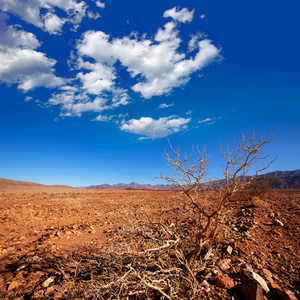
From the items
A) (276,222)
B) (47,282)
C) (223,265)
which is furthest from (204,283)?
(276,222)

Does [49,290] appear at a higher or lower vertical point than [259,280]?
lower

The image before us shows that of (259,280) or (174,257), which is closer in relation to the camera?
(259,280)

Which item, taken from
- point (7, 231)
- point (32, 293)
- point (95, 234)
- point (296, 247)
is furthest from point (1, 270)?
point (296, 247)

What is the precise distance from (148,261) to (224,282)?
5.18 ft

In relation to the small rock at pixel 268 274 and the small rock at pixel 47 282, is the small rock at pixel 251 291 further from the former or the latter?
the small rock at pixel 47 282

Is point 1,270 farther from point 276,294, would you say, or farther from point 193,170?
point 276,294

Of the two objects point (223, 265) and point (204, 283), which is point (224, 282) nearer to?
point (204, 283)

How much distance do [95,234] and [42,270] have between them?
2.49m

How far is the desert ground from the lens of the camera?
2863 millimetres

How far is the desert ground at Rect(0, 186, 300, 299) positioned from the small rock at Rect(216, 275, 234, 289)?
0.05 feet

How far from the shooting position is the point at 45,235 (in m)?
6.19

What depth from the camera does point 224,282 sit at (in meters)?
3.02

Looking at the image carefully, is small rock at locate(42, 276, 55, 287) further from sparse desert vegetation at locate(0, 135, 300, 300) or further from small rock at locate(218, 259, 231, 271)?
small rock at locate(218, 259, 231, 271)

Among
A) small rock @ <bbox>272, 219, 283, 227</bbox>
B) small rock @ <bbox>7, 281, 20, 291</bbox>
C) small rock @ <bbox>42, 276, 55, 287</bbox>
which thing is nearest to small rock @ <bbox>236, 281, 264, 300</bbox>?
small rock @ <bbox>272, 219, 283, 227</bbox>
